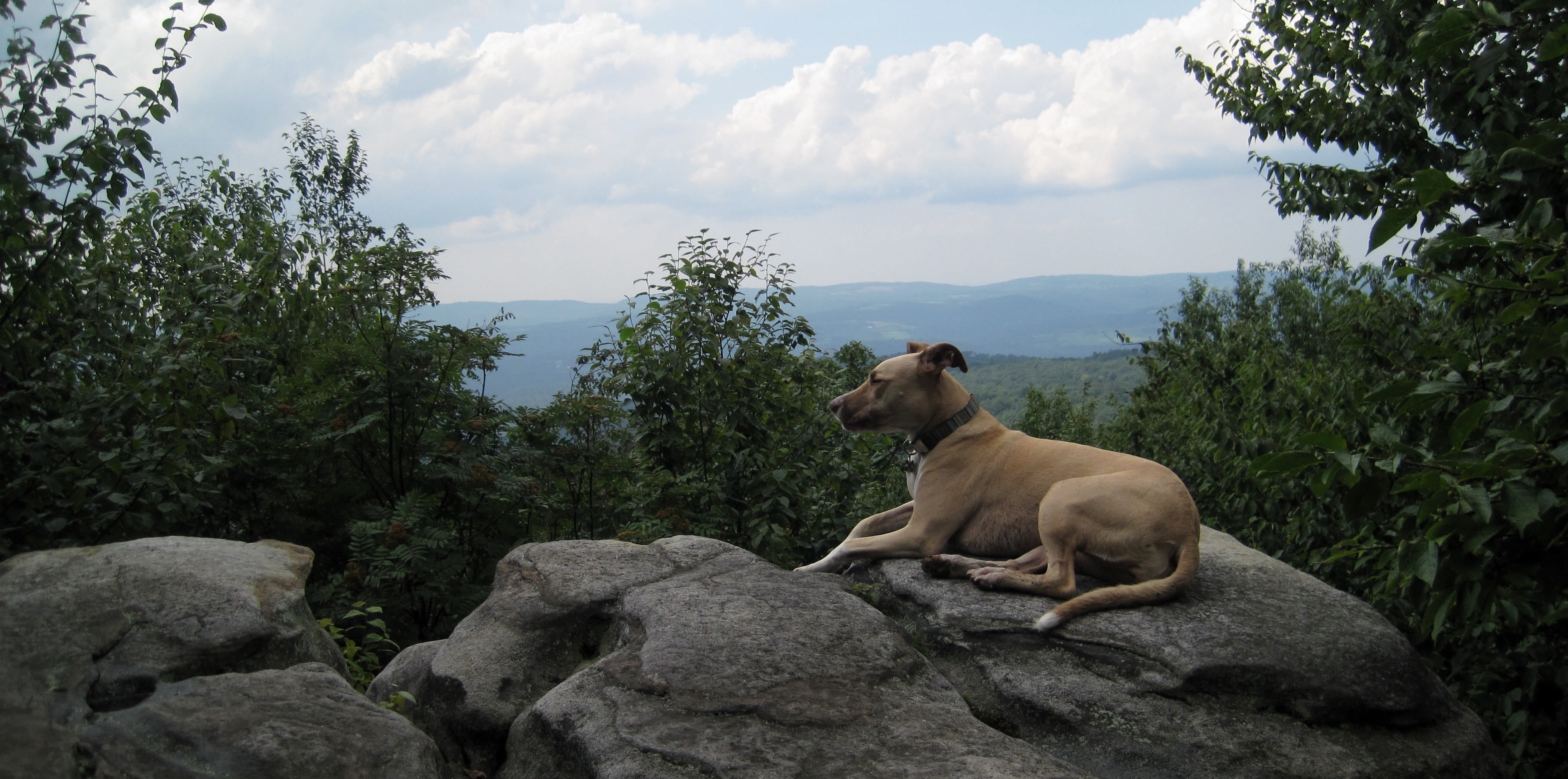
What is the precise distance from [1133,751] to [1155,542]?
1.18m

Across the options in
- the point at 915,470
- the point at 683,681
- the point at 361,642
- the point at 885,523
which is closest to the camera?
the point at 683,681

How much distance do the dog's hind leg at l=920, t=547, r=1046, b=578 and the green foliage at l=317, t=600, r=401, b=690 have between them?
268 cm

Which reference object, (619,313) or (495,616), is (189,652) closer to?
(495,616)

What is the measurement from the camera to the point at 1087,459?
492cm

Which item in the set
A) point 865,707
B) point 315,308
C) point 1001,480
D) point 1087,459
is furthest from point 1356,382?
point 315,308

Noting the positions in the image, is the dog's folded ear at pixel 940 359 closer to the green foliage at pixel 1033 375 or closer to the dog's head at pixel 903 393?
the dog's head at pixel 903 393

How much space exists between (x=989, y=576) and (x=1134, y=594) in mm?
700

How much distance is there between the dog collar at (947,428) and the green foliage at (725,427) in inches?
64.3

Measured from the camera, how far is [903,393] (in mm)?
5316

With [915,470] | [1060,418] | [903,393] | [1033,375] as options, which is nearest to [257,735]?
[903,393]

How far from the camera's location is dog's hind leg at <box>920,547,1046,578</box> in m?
4.79

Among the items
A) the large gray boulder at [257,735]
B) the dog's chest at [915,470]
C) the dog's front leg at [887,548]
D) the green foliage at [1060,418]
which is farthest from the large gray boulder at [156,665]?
the green foliage at [1060,418]

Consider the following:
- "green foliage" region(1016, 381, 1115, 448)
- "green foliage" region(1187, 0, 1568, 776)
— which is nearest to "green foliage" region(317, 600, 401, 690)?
"green foliage" region(1187, 0, 1568, 776)

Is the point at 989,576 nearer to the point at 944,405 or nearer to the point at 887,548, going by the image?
the point at 887,548
